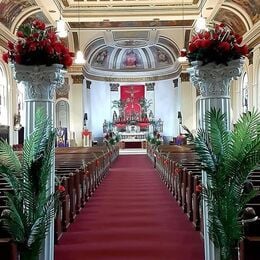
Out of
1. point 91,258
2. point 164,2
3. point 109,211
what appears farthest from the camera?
point 164,2

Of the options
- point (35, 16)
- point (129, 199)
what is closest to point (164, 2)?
point (35, 16)

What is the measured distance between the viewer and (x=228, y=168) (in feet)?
9.95

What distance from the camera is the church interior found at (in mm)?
5262

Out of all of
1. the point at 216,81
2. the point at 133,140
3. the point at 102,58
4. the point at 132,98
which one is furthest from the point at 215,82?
the point at 132,98

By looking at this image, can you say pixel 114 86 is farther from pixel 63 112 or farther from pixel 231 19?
pixel 231 19

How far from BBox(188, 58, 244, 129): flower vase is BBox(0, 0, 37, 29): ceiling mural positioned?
11490mm

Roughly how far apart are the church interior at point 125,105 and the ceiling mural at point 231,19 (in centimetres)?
5

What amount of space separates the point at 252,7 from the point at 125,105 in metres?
14.3

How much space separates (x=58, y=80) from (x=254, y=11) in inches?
478

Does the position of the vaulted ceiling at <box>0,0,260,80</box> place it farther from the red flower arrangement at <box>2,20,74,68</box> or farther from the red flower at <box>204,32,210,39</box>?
the red flower at <box>204,32,210,39</box>

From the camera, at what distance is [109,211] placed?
709 cm

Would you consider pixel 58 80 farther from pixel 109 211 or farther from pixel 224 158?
pixel 109 211

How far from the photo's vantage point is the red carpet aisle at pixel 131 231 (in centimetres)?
469

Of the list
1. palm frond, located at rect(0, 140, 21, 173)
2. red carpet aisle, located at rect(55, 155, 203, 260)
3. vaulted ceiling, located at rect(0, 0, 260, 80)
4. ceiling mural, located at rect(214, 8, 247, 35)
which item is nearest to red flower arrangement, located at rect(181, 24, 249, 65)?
palm frond, located at rect(0, 140, 21, 173)
